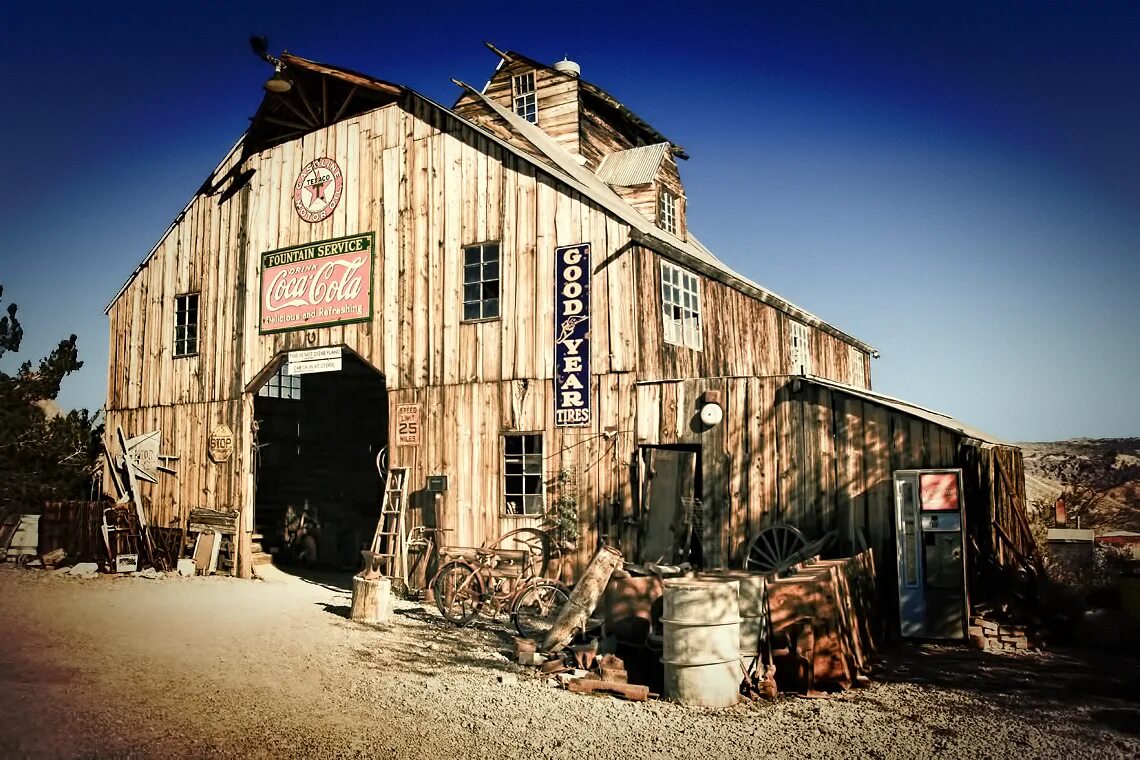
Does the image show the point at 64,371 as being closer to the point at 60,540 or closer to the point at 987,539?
the point at 60,540

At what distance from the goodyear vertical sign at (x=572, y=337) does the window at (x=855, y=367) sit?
49.7 feet

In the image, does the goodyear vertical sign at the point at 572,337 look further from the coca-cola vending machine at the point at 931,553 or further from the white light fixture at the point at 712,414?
the coca-cola vending machine at the point at 931,553

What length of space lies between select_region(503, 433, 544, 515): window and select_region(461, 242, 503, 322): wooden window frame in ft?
7.87

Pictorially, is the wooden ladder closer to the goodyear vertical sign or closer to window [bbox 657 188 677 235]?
the goodyear vertical sign

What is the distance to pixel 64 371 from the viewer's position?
2314 centimetres

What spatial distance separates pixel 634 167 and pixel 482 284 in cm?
726

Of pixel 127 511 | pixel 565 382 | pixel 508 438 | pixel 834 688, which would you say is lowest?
pixel 834 688

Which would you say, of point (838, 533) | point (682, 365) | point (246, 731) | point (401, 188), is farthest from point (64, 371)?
point (838, 533)

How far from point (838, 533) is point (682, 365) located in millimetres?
4467

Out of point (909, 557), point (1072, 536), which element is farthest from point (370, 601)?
point (1072, 536)

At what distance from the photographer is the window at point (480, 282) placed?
15594 millimetres

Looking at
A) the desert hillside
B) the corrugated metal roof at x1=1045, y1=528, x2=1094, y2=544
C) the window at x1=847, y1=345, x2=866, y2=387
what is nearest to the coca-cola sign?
the corrugated metal roof at x1=1045, y1=528, x2=1094, y2=544

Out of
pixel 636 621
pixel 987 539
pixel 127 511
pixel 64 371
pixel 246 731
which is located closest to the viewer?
pixel 246 731

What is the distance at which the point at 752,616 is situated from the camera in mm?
9070
